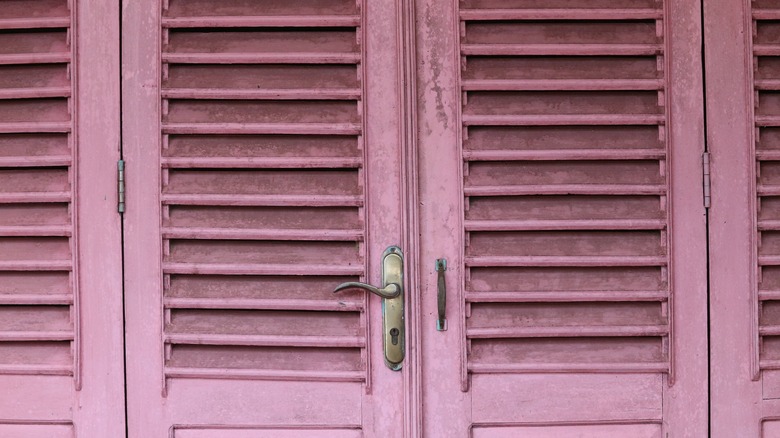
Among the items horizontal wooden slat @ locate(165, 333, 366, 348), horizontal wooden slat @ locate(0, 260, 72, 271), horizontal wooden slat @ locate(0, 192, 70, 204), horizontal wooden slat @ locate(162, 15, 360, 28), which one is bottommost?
horizontal wooden slat @ locate(165, 333, 366, 348)

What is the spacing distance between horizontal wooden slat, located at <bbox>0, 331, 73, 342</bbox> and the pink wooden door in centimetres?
175

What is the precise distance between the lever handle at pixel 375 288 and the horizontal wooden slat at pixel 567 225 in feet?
0.84

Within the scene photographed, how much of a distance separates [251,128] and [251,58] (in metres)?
0.19

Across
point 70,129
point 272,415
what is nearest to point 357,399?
point 272,415

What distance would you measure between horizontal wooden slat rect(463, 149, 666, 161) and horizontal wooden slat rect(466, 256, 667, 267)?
0.27 metres

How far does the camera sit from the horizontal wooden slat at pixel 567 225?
174 centimetres

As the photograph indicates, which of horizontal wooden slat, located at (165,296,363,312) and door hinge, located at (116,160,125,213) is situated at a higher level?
door hinge, located at (116,160,125,213)

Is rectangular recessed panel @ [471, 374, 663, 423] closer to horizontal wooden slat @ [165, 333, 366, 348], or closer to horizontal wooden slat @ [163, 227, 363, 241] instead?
horizontal wooden slat @ [165, 333, 366, 348]

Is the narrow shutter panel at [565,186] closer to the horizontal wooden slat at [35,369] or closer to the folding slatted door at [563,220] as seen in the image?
the folding slatted door at [563,220]

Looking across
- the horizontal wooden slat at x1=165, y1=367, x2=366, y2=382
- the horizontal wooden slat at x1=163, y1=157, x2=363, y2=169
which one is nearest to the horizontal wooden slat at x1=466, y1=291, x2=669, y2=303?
the horizontal wooden slat at x1=165, y1=367, x2=366, y2=382

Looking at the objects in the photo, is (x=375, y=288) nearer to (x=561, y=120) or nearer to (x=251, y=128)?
(x=251, y=128)

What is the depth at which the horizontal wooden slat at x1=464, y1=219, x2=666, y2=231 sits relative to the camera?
1739mm

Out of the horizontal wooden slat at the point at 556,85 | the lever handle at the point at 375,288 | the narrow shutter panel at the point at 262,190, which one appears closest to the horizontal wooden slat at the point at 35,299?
the narrow shutter panel at the point at 262,190

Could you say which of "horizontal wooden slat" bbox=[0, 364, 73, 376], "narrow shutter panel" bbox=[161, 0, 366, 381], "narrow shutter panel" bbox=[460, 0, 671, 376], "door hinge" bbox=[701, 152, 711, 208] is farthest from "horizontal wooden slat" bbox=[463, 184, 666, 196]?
"horizontal wooden slat" bbox=[0, 364, 73, 376]
